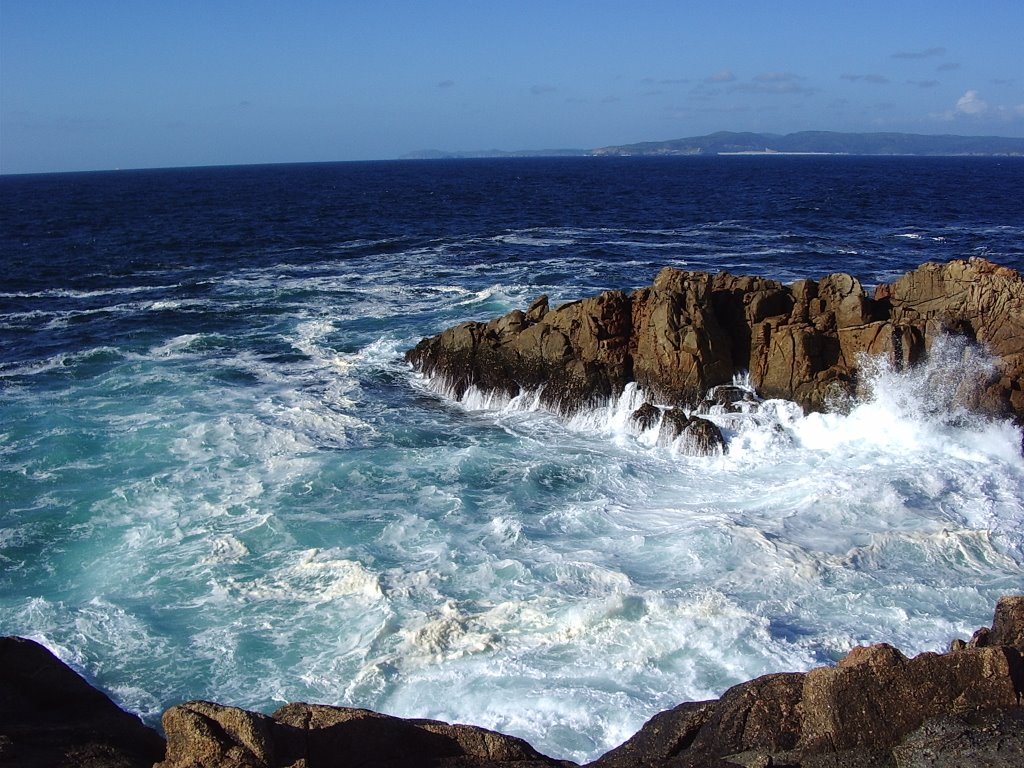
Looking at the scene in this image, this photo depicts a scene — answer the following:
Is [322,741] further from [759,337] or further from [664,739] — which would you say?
[759,337]

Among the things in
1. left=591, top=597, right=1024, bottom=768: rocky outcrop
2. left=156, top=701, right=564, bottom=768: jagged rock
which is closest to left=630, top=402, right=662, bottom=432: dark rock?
left=591, top=597, right=1024, bottom=768: rocky outcrop

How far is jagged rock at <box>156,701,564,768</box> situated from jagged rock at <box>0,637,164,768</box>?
0.59 m

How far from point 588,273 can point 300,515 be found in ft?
83.7

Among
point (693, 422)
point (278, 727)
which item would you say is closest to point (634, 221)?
point (693, 422)

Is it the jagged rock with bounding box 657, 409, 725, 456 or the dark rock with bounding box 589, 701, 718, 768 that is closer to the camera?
the dark rock with bounding box 589, 701, 718, 768

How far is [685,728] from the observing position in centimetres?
834

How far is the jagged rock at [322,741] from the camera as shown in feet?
22.8

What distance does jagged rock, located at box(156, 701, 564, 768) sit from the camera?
6.95 m

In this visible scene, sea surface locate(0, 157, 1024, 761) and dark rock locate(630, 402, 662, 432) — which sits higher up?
dark rock locate(630, 402, 662, 432)

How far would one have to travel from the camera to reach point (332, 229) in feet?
204

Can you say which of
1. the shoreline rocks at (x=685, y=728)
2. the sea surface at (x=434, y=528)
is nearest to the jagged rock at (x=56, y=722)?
the shoreline rocks at (x=685, y=728)

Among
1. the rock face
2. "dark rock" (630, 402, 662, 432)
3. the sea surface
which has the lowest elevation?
the sea surface

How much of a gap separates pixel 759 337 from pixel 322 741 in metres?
17.7

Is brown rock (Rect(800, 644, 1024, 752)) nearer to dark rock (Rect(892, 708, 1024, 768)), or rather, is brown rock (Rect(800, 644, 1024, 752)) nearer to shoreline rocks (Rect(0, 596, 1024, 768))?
shoreline rocks (Rect(0, 596, 1024, 768))
